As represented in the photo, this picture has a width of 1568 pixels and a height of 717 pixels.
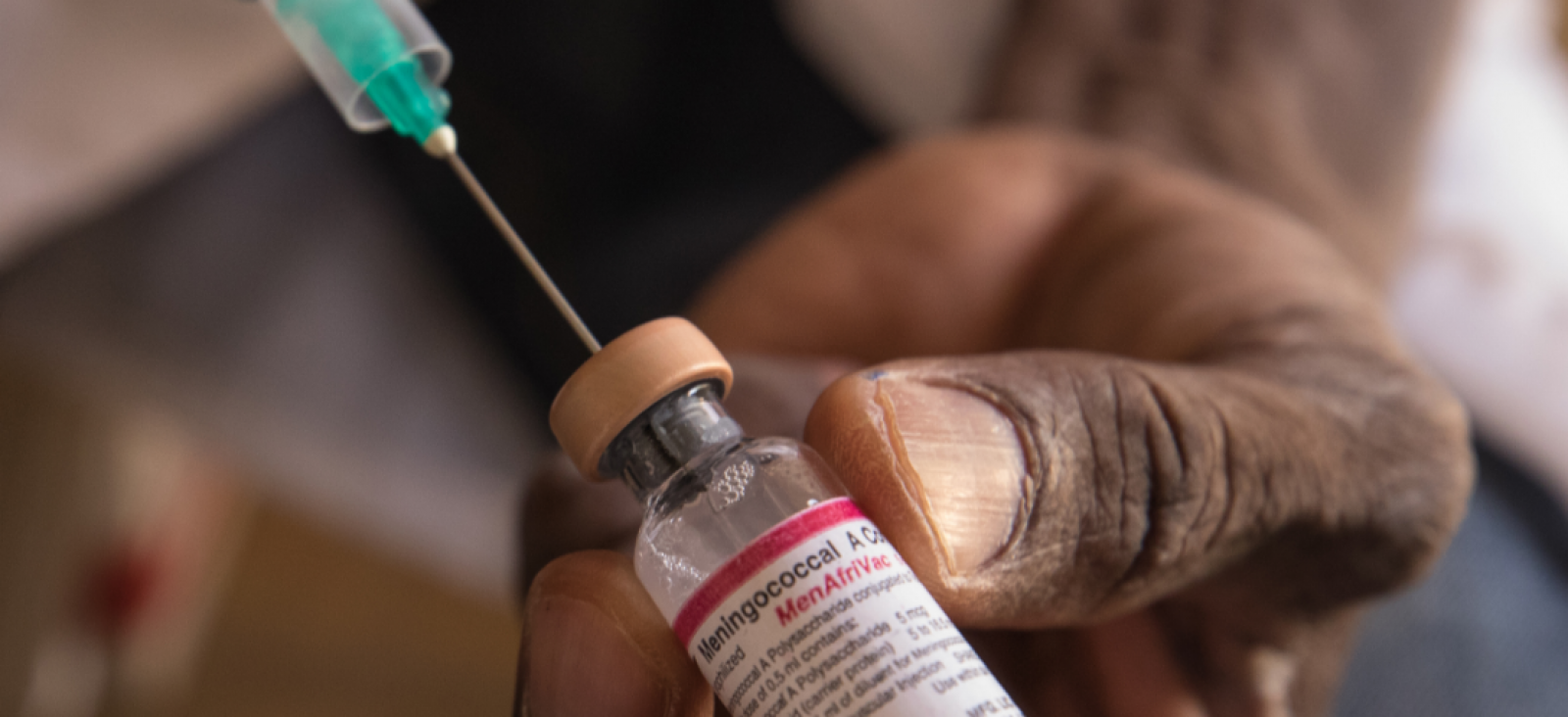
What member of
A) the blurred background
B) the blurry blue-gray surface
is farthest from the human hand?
the blurred background

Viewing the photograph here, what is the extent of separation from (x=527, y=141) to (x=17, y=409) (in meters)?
0.90

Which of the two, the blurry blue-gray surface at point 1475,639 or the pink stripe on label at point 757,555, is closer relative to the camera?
the pink stripe on label at point 757,555

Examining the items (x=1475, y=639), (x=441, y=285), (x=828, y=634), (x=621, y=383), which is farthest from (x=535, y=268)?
(x=1475, y=639)

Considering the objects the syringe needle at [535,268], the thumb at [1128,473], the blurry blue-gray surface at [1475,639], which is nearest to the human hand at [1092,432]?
the thumb at [1128,473]

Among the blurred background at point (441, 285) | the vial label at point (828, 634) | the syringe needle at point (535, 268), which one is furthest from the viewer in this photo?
the blurred background at point (441, 285)

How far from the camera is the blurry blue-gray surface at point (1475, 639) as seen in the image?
961 mm

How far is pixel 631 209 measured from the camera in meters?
1.33

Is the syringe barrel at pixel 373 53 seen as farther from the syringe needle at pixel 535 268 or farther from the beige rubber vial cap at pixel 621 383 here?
the beige rubber vial cap at pixel 621 383

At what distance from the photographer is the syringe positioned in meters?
0.54

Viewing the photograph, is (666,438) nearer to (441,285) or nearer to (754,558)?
(754,558)

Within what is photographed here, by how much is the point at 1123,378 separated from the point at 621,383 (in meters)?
0.28

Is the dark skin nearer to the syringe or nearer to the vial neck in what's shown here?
the vial neck

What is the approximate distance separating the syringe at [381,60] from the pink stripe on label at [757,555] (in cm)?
19

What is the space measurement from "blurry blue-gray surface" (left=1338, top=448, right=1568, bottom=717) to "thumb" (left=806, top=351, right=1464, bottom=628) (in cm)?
42
